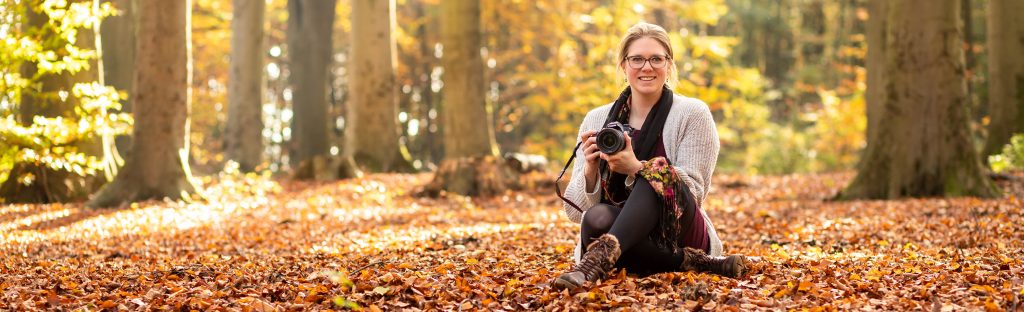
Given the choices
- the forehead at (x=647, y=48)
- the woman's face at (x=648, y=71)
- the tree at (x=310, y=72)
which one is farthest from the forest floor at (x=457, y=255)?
the tree at (x=310, y=72)

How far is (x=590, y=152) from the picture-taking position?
4281mm

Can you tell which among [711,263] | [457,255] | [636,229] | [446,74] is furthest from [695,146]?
[446,74]

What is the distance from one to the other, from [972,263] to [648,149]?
2.00 metres

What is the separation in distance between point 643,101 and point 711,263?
2.81 feet

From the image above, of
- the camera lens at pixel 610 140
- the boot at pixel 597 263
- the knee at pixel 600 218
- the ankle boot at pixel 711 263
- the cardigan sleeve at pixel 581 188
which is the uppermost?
the camera lens at pixel 610 140

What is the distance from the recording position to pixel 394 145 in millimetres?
15906

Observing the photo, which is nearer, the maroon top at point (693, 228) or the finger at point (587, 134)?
the finger at point (587, 134)

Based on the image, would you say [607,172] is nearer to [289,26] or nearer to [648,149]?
[648,149]

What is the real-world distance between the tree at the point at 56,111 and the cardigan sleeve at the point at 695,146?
15.4ft

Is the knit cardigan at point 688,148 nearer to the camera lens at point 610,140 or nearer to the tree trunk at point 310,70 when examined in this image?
the camera lens at point 610,140

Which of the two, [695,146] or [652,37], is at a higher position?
[652,37]

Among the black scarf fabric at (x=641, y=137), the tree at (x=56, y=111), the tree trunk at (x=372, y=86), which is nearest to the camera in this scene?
the black scarf fabric at (x=641, y=137)

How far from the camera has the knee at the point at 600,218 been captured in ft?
14.1

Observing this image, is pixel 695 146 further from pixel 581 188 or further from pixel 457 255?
pixel 457 255
